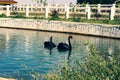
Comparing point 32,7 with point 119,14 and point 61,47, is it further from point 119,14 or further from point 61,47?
point 61,47

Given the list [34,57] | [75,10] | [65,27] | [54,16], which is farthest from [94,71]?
[75,10]

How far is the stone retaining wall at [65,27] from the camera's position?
44.7 m

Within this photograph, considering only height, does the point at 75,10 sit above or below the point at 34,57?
above

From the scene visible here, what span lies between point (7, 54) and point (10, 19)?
31362mm

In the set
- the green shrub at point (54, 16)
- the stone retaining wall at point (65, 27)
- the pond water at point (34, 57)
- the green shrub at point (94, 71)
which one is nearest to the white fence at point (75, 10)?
the green shrub at point (54, 16)

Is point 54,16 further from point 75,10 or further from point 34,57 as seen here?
point 34,57

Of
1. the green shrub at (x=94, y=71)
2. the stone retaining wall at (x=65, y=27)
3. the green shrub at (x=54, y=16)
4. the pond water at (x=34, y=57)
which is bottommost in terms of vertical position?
the pond water at (x=34, y=57)

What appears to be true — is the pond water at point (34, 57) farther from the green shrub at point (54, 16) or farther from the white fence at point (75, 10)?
the green shrub at point (54, 16)

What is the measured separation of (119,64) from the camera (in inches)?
420

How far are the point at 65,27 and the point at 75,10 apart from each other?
445 inches

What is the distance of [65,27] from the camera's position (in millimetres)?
50594

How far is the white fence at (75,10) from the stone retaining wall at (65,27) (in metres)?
4.67

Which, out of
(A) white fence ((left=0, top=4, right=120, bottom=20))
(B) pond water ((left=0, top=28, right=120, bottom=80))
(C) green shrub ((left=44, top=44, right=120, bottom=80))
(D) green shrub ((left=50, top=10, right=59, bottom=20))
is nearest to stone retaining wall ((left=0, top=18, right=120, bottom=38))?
(D) green shrub ((left=50, top=10, right=59, bottom=20))

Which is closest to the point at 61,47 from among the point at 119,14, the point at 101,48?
the point at 101,48
